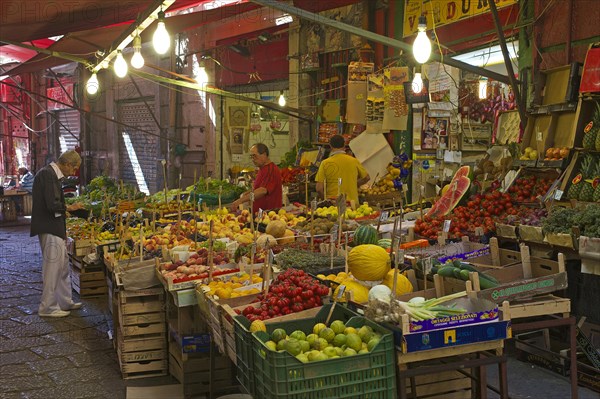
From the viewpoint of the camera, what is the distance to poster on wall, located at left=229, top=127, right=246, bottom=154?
1568 cm

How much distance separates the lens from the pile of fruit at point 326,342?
3639mm

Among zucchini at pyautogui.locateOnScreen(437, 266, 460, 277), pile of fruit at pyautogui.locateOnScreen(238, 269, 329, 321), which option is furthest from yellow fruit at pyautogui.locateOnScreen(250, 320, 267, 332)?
zucchini at pyautogui.locateOnScreen(437, 266, 460, 277)

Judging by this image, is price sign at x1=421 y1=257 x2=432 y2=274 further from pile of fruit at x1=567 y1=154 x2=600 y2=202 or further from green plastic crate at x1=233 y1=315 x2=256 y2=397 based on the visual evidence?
pile of fruit at x1=567 y1=154 x2=600 y2=202

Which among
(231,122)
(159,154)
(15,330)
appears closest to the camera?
(15,330)

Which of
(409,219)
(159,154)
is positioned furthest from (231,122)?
(409,219)

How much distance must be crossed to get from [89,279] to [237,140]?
6.97 metres

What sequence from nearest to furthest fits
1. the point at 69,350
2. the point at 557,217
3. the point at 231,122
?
1. the point at 557,217
2. the point at 69,350
3. the point at 231,122

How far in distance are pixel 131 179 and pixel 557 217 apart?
16798 millimetres

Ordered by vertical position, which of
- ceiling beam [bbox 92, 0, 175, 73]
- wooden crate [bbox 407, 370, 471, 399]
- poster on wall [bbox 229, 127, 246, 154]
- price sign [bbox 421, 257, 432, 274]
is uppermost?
ceiling beam [bbox 92, 0, 175, 73]

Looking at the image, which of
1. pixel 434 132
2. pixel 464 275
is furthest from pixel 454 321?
pixel 434 132

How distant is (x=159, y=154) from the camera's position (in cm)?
1886

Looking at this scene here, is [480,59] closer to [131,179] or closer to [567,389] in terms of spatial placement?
[567,389]

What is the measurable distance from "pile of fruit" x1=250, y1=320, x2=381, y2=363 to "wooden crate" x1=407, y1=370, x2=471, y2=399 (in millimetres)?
814

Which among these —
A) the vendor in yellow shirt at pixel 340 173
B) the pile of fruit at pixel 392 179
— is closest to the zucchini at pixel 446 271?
the vendor in yellow shirt at pixel 340 173
